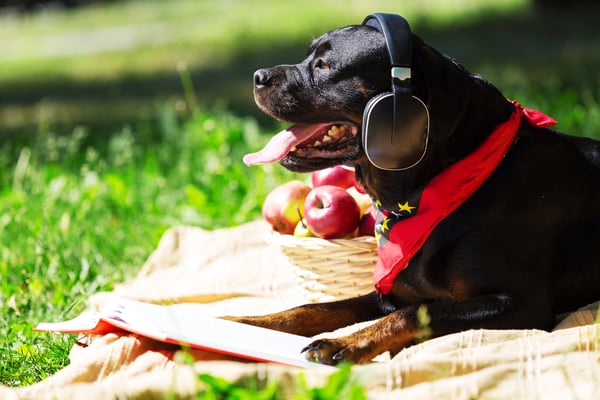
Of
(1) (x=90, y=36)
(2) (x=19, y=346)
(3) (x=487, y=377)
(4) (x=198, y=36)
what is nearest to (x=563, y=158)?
(3) (x=487, y=377)

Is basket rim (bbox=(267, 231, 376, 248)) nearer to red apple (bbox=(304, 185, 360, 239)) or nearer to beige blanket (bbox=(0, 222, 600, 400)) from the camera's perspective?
red apple (bbox=(304, 185, 360, 239))

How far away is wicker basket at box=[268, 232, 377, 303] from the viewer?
4.05 metres

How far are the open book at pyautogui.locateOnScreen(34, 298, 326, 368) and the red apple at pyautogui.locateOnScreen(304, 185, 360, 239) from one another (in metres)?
0.74

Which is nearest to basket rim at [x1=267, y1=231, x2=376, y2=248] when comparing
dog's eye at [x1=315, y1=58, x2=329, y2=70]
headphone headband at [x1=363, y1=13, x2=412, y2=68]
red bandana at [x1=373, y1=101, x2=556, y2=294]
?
red bandana at [x1=373, y1=101, x2=556, y2=294]

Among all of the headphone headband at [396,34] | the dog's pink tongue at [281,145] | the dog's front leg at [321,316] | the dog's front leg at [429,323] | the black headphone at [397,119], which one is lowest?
the dog's front leg at [321,316]

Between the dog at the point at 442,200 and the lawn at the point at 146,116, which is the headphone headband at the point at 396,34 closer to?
the dog at the point at 442,200

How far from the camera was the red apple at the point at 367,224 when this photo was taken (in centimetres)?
427

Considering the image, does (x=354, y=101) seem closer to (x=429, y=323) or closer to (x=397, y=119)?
(x=397, y=119)

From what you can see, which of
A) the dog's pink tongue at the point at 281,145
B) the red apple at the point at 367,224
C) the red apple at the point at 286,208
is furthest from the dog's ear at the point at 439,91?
the red apple at the point at 286,208

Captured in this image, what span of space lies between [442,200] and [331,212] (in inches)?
27.6

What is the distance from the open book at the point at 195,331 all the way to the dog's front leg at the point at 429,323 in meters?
0.14

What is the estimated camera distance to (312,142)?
3824 millimetres

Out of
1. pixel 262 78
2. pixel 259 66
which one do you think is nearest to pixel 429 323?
pixel 262 78

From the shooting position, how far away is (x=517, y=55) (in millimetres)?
10828
